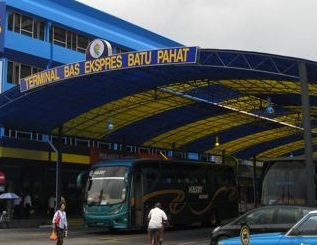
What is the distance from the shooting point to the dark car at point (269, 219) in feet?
52.5

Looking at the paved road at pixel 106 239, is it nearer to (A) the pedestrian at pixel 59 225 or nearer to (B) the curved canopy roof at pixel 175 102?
(A) the pedestrian at pixel 59 225

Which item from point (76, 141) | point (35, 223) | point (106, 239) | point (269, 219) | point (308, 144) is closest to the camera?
point (269, 219)

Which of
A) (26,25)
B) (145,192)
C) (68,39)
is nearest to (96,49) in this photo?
(145,192)

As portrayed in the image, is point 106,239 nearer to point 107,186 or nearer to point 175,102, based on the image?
point 107,186

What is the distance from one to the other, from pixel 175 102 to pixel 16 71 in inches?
482

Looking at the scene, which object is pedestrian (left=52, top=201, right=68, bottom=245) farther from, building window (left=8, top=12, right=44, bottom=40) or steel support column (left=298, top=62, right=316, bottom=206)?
building window (left=8, top=12, right=44, bottom=40)

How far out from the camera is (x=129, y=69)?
87.8ft

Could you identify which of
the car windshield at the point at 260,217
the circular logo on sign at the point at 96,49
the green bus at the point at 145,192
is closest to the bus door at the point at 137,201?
the green bus at the point at 145,192

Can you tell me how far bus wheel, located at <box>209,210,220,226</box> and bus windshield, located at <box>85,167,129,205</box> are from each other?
24.6 feet

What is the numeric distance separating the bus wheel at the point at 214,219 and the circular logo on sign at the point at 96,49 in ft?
36.8

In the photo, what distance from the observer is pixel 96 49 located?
28.7 m

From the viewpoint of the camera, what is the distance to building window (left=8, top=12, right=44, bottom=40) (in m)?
40.7

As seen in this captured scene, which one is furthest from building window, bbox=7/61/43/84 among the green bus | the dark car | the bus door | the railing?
the dark car

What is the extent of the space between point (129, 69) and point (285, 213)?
1246 centimetres
